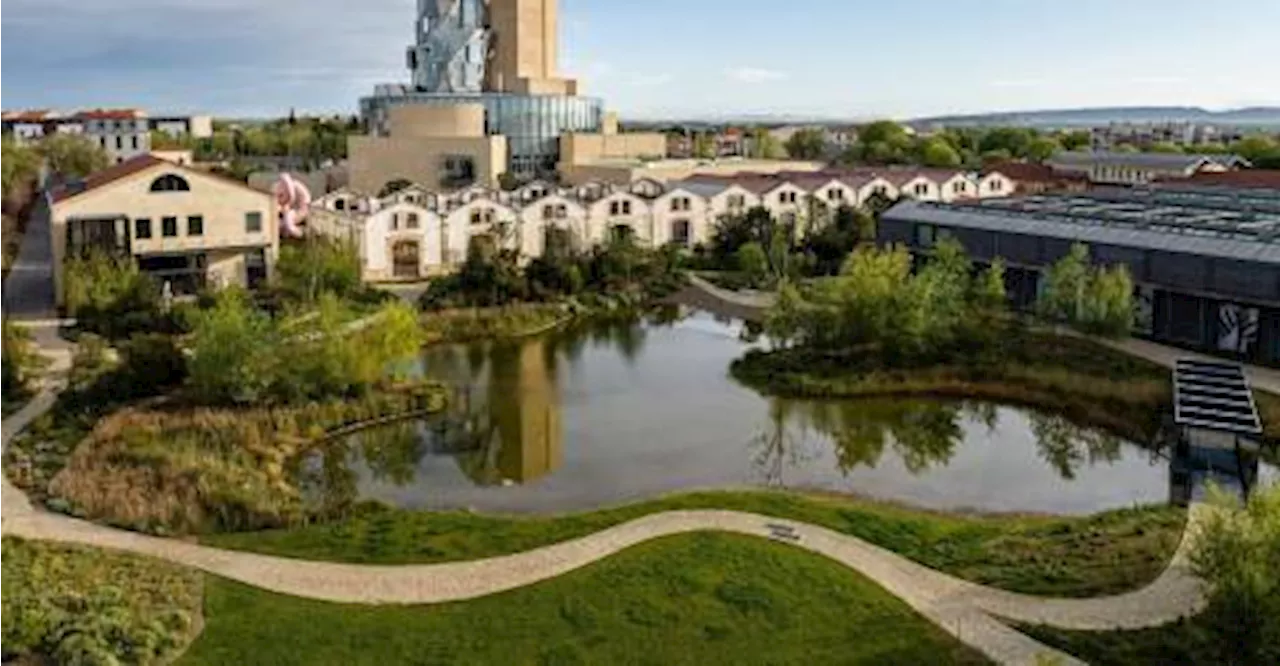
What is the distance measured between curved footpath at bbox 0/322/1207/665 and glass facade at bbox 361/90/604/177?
124 feet

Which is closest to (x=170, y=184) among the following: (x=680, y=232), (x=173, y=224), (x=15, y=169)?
(x=173, y=224)

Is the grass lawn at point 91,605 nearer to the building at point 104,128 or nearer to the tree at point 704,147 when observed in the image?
the tree at point 704,147

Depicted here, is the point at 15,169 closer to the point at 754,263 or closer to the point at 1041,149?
the point at 754,263

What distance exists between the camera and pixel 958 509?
609 inches

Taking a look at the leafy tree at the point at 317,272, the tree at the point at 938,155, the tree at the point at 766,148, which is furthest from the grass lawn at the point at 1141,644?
the tree at the point at 766,148

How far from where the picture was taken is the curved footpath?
1104 centimetres

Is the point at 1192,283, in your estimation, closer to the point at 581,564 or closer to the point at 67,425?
the point at 581,564

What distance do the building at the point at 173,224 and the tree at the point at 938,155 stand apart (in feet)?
122

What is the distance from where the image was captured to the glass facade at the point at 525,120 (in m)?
51.3

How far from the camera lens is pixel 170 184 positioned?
28.6 m

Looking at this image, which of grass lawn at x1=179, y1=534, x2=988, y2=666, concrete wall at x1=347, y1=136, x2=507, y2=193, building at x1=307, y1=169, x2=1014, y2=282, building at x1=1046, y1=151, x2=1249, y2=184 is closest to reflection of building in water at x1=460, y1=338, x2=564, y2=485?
grass lawn at x1=179, y1=534, x2=988, y2=666

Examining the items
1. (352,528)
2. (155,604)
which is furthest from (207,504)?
Answer: (155,604)

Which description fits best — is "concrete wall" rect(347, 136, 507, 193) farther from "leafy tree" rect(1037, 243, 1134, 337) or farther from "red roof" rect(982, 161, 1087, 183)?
"leafy tree" rect(1037, 243, 1134, 337)

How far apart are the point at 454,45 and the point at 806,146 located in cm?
2491
